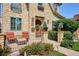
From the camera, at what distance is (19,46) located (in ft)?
14.0

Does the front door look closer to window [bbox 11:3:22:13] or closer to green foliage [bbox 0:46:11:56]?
window [bbox 11:3:22:13]

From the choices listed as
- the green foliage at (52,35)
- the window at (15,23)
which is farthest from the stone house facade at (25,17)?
the green foliage at (52,35)

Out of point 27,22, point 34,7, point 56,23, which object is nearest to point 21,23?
point 27,22

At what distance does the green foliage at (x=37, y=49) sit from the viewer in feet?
13.8

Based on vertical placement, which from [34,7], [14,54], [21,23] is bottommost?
[14,54]

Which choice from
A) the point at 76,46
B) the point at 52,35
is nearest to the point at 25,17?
the point at 52,35

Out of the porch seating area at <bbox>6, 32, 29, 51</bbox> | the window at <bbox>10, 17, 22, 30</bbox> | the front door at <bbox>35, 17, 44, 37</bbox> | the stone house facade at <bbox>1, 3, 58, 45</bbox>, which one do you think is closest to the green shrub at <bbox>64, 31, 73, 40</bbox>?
the stone house facade at <bbox>1, 3, 58, 45</bbox>

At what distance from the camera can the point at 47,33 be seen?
174 inches

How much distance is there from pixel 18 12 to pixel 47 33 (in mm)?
740

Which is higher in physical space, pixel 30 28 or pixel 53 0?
pixel 53 0

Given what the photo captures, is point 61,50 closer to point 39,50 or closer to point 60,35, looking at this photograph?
point 60,35

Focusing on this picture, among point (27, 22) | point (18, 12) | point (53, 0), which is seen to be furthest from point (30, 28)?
point (53, 0)

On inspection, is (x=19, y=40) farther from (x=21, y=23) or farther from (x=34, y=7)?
(x=34, y=7)

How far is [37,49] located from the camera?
423 centimetres
